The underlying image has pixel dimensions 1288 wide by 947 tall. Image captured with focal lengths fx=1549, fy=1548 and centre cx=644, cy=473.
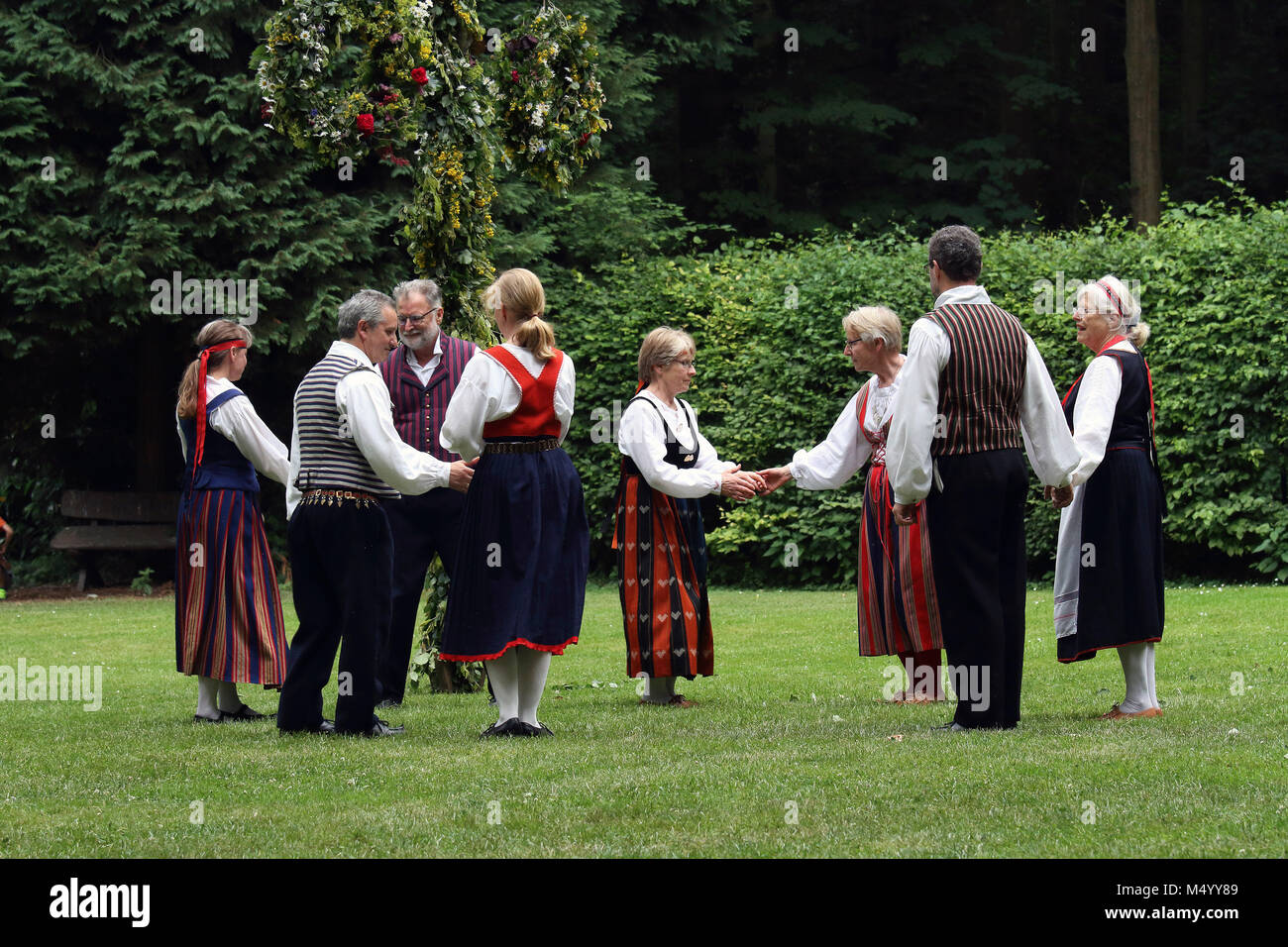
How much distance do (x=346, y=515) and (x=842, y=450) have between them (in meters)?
2.74

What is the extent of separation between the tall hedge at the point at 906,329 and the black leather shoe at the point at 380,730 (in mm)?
4319

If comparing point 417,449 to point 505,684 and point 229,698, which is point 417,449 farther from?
point 505,684

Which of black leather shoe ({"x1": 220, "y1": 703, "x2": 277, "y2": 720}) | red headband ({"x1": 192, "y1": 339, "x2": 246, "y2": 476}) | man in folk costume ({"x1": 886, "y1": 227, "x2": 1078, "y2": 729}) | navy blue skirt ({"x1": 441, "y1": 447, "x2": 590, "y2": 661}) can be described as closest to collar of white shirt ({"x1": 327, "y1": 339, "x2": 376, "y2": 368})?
navy blue skirt ({"x1": 441, "y1": 447, "x2": 590, "y2": 661})

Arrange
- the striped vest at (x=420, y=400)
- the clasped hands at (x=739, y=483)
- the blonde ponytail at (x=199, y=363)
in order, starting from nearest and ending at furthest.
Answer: the blonde ponytail at (x=199, y=363), the clasped hands at (x=739, y=483), the striped vest at (x=420, y=400)

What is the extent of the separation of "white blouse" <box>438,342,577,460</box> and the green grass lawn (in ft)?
4.37

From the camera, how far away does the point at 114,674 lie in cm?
1055

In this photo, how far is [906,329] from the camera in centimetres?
1548

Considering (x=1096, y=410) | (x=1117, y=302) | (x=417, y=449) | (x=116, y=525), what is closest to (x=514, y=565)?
(x=417, y=449)

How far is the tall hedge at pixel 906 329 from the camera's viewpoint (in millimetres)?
14109

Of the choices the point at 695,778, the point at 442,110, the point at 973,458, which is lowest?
the point at 695,778

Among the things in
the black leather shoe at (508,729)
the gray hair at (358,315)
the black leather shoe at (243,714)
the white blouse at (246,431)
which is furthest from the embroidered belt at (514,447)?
the black leather shoe at (243,714)

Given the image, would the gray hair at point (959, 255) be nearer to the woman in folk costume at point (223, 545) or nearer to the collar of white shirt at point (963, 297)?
the collar of white shirt at point (963, 297)

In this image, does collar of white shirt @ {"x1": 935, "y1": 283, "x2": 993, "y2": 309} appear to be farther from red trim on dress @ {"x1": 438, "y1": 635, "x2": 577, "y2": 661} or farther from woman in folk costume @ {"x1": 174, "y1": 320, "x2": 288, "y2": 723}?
woman in folk costume @ {"x1": 174, "y1": 320, "x2": 288, "y2": 723}

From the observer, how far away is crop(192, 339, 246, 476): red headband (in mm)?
7867
